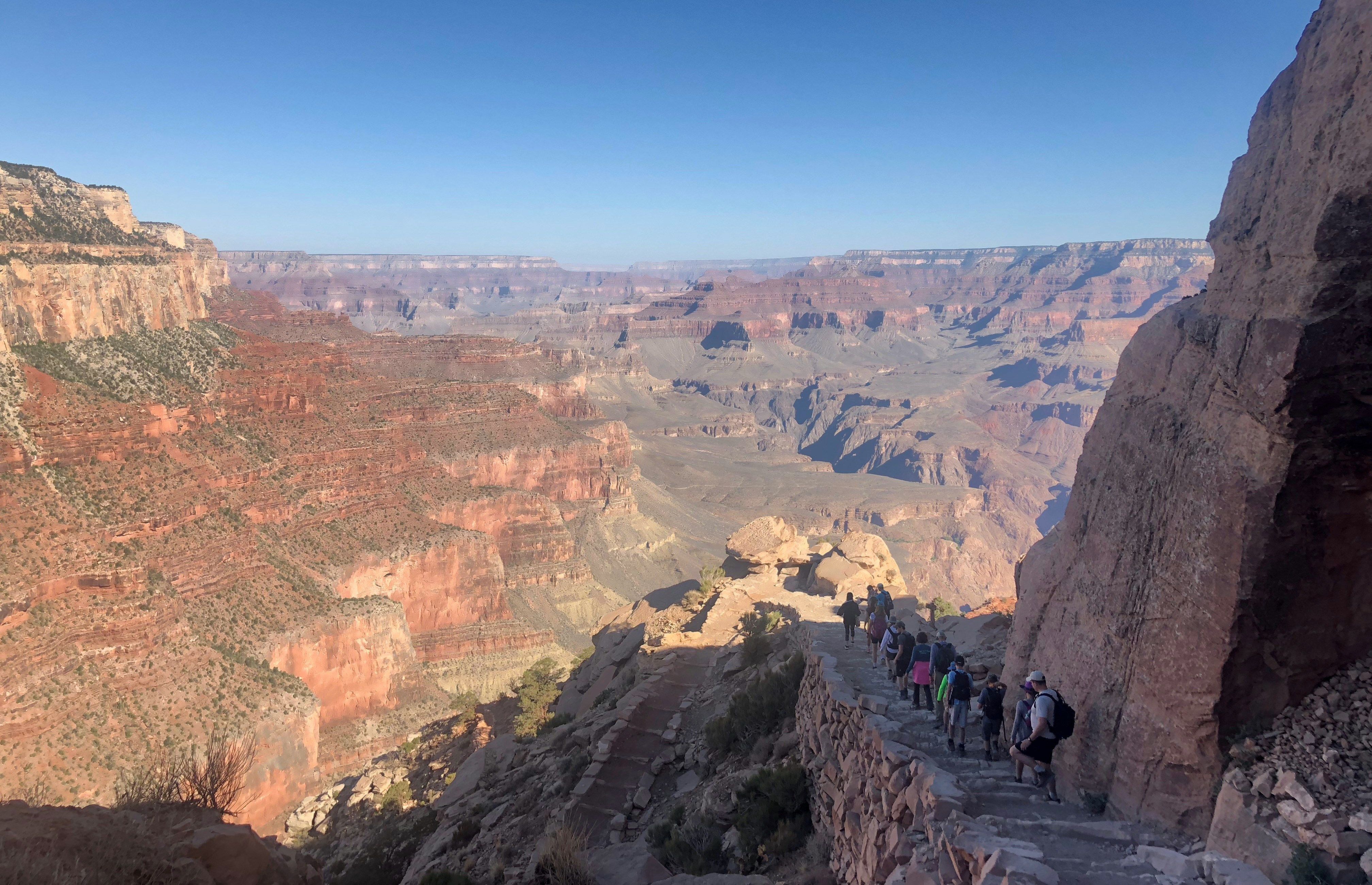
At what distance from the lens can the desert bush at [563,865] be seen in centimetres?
1234

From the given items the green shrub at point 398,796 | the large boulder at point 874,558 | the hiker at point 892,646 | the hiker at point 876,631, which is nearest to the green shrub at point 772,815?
the hiker at point 892,646

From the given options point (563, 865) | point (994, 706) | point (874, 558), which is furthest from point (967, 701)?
point (874, 558)

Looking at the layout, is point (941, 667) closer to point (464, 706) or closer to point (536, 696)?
point (536, 696)

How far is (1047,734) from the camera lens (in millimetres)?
9211

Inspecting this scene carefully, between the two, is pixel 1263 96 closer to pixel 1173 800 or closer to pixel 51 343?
pixel 1173 800

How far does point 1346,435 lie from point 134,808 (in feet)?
52.0

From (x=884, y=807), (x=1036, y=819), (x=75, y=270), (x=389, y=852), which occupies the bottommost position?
(x=389, y=852)

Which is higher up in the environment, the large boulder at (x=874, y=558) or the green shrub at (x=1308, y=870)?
the green shrub at (x=1308, y=870)

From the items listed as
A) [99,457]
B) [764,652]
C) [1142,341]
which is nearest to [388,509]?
[99,457]

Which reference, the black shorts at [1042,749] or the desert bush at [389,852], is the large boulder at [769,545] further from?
the black shorts at [1042,749]

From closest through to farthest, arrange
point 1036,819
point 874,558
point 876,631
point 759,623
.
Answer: point 1036,819 < point 876,631 < point 759,623 < point 874,558

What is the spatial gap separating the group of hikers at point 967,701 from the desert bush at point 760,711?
6.90 ft

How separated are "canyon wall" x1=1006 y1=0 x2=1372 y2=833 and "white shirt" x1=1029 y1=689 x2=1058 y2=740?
54cm

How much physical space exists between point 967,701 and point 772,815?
4.22 metres
